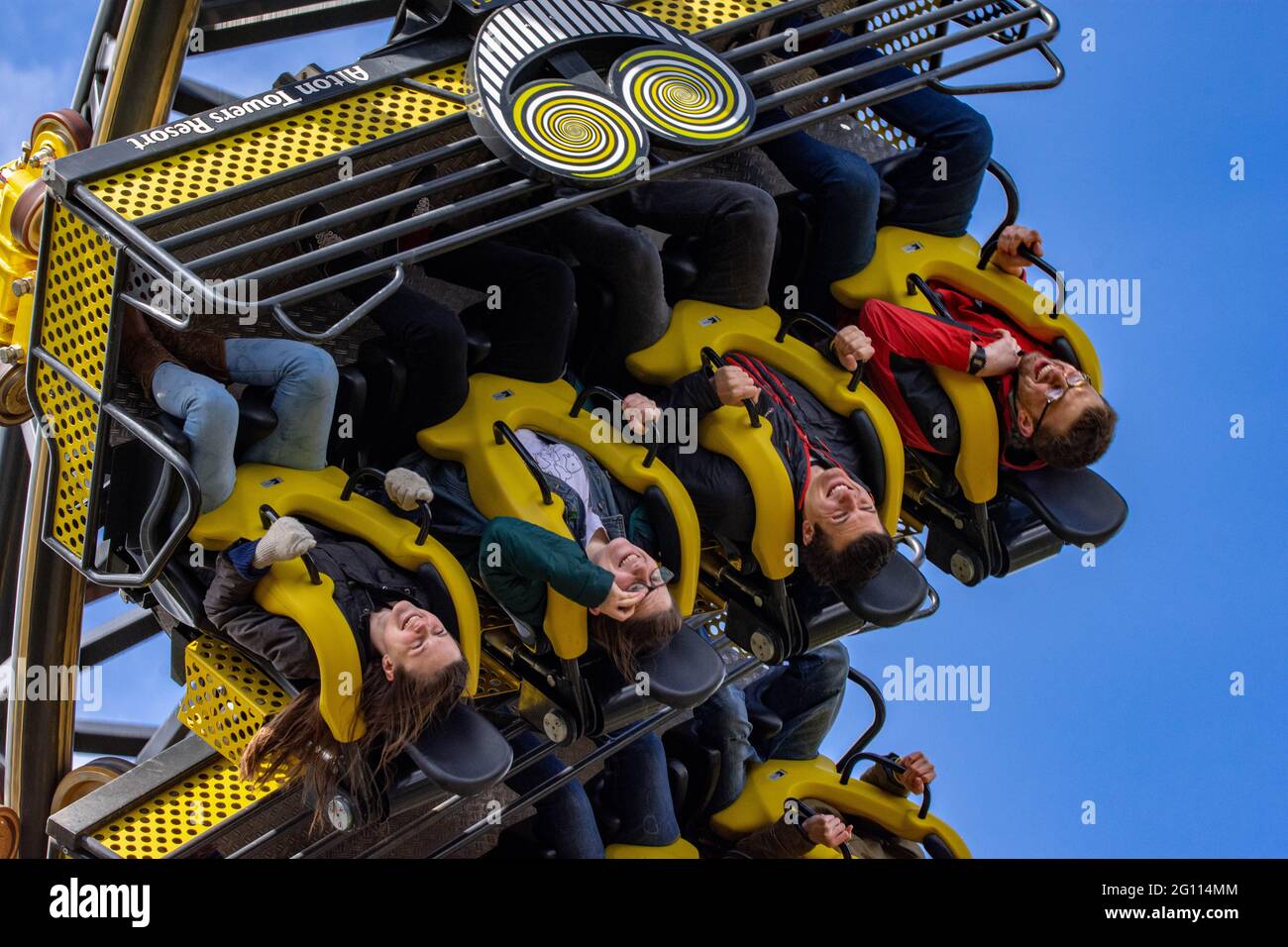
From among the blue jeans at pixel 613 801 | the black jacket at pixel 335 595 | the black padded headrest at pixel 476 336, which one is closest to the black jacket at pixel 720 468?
the black padded headrest at pixel 476 336

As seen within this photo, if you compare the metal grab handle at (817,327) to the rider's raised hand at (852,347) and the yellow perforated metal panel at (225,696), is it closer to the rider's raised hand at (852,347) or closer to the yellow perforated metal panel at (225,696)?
the rider's raised hand at (852,347)

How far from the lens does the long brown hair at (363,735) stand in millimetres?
7766

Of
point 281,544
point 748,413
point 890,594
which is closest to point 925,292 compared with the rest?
point 748,413

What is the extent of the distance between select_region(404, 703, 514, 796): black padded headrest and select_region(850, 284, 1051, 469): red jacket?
6.24 ft

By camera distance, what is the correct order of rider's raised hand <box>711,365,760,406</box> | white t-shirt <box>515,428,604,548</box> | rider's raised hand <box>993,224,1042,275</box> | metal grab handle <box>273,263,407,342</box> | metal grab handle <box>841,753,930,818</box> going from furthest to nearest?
metal grab handle <box>841,753,930,818</box> → rider's raised hand <box>993,224,1042,275</box> → rider's raised hand <box>711,365,760,406</box> → white t-shirt <box>515,428,604,548</box> → metal grab handle <box>273,263,407,342</box>

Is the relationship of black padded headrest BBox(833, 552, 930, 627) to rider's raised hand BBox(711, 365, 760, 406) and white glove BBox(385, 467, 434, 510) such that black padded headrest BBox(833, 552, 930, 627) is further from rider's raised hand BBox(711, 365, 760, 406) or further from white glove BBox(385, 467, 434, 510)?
white glove BBox(385, 467, 434, 510)

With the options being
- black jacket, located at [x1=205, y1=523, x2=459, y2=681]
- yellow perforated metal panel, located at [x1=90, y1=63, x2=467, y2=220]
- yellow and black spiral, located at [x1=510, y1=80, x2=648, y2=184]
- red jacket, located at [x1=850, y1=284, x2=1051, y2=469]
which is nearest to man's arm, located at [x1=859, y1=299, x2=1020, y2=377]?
red jacket, located at [x1=850, y1=284, x2=1051, y2=469]

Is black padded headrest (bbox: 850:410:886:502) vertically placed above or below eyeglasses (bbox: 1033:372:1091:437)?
below

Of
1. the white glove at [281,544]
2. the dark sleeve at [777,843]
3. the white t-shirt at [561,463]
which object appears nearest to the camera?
the white glove at [281,544]

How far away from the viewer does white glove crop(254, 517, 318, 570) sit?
7645mm

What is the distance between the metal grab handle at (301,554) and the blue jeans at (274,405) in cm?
11

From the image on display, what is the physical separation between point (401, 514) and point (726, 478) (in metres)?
1.06

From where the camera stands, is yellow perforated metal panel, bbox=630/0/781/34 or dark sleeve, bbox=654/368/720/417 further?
yellow perforated metal panel, bbox=630/0/781/34

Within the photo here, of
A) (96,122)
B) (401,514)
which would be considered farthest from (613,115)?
(96,122)
